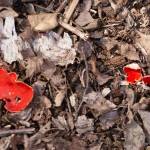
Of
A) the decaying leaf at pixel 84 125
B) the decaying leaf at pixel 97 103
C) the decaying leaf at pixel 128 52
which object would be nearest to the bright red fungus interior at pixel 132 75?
the decaying leaf at pixel 128 52

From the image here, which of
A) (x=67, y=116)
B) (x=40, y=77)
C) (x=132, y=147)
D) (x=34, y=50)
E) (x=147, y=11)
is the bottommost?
(x=132, y=147)

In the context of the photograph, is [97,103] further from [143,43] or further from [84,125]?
[143,43]

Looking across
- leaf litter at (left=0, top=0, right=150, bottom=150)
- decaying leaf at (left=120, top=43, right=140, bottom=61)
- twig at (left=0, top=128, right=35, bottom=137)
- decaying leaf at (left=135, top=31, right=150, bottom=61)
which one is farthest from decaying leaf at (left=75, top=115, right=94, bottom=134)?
decaying leaf at (left=135, top=31, right=150, bottom=61)

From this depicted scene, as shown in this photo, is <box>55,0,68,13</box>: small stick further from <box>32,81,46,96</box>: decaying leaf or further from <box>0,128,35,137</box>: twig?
<box>0,128,35,137</box>: twig

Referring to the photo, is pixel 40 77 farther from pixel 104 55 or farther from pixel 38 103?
pixel 104 55

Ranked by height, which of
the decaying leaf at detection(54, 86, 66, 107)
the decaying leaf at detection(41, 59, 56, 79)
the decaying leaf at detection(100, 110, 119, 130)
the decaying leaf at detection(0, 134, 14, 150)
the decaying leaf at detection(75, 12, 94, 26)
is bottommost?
the decaying leaf at detection(0, 134, 14, 150)

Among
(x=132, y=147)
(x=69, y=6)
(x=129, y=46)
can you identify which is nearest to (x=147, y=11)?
(x=129, y=46)

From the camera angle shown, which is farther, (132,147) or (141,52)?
(141,52)
